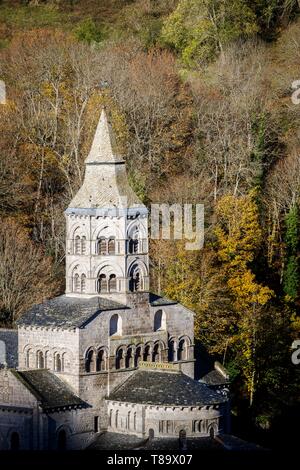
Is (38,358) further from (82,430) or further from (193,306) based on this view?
(193,306)

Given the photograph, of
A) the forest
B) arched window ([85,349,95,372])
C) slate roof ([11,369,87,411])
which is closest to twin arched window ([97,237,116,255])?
arched window ([85,349,95,372])

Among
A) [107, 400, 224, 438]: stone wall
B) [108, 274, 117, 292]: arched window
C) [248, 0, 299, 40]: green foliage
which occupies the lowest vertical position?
[107, 400, 224, 438]: stone wall

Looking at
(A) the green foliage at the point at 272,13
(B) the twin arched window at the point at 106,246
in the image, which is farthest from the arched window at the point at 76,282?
(A) the green foliage at the point at 272,13

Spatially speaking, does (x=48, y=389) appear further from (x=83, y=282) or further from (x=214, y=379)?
(x=214, y=379)

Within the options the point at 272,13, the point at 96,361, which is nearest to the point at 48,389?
the point at 96,361

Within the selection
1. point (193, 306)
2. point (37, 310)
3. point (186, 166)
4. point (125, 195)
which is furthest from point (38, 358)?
point (186, 166)

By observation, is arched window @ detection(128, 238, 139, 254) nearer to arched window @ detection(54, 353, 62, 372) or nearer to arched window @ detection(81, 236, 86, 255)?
arched window @ detection(81, 236, 86, 255)

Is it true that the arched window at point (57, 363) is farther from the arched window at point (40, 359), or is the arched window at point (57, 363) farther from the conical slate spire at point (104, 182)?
the conical slate spire at point (104, 182)
